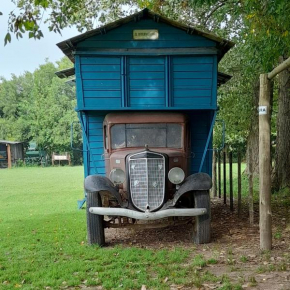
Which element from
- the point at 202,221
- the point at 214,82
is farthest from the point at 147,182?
the point at 214,82

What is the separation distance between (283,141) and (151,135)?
5.57 metres

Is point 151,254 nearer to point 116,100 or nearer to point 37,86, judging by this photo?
point 116,100

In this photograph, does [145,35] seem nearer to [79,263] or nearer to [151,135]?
[151,135]

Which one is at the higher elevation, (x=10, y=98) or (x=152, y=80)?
(x=10, y=98)

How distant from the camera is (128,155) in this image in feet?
21.5

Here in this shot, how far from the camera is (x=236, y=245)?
6.07 meters

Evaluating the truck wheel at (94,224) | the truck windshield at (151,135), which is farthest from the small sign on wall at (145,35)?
the truck wheel at (94,224)

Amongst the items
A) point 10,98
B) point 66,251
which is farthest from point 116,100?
point 10,98

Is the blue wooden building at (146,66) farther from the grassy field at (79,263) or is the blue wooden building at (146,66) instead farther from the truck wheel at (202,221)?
the grassy field at (79,263)

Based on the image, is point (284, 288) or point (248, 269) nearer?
point (284, 288)

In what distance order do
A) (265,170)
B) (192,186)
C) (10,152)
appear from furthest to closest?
(10,152), (192,186), (265,170)

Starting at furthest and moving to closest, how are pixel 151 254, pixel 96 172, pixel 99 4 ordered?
pixel 99 4
pixel 96 172
pixel 151 254

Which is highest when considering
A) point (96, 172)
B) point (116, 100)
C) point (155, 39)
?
point (155, 39)

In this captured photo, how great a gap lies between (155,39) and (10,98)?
46502 mm
